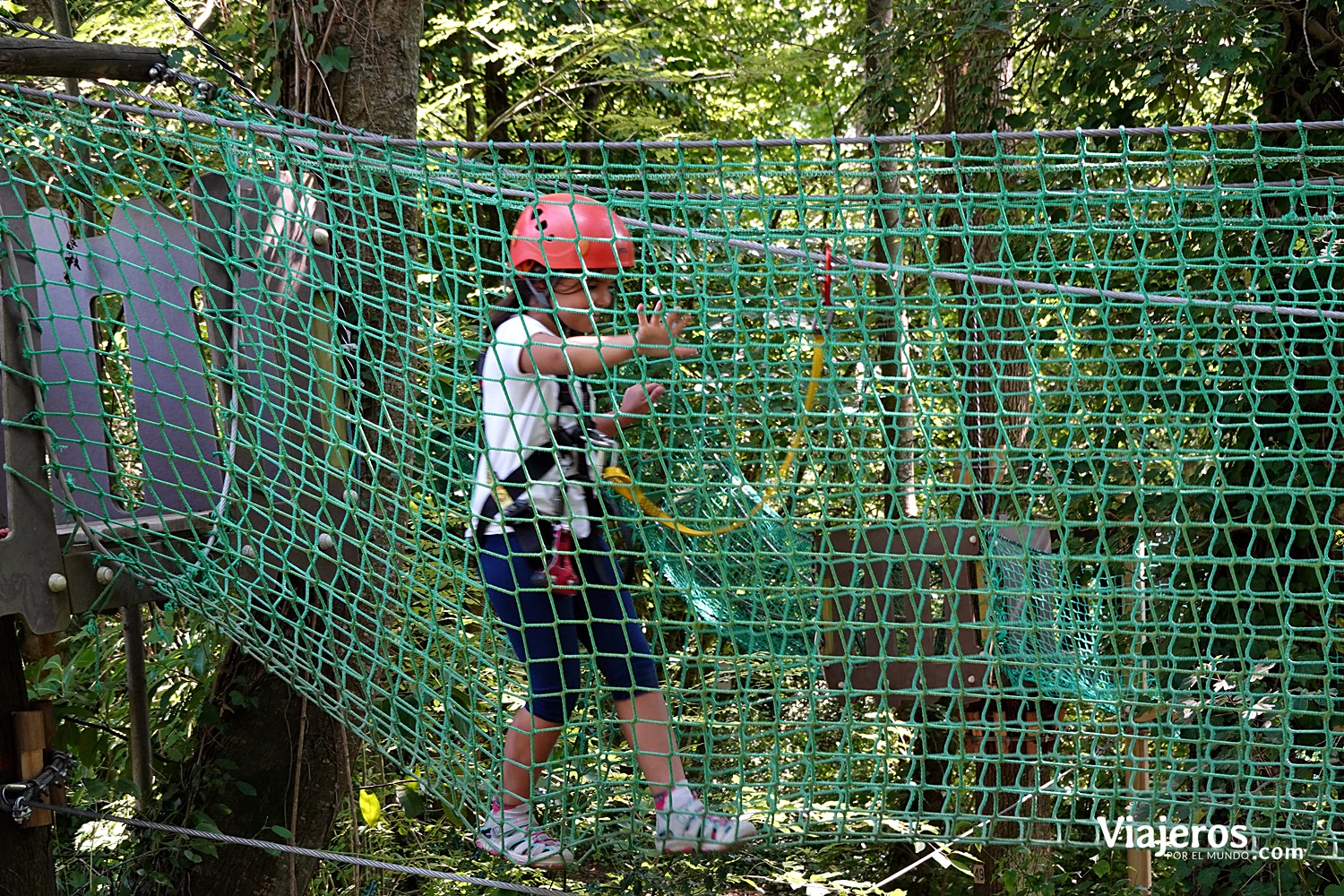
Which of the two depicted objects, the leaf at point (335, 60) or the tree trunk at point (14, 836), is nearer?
the tree trunk at point (14, 836)

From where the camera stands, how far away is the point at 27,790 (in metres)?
2.41

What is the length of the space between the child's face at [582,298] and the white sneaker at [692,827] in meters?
0.76

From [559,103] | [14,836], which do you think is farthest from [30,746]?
[559,103]

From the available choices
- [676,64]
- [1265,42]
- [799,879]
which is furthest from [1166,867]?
[676,64]

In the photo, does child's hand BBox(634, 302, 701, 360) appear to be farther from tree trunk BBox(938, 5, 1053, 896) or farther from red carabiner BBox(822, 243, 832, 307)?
tree trunk BBox(938, 5, 1053, 896)

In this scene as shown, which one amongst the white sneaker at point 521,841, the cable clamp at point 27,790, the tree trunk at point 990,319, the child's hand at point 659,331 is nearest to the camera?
the child's hand at point 659,331

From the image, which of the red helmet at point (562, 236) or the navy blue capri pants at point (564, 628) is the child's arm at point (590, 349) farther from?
the navy blue capri pants at point (564, 628)

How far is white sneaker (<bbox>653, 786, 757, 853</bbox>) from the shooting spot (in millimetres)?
1937

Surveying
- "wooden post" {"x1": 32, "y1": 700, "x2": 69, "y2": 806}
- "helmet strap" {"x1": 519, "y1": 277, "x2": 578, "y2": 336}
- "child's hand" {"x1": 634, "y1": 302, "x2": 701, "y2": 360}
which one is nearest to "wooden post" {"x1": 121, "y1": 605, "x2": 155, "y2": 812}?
"wooden post" {"x1": 32, "y1": 700, "x2": 69, "y2": 806}

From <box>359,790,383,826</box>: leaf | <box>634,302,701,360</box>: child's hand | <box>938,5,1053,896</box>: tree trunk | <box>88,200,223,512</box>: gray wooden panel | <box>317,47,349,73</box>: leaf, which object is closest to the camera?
<box>634,302,701,360</box>: child's hand

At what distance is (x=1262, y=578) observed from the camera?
3199mm

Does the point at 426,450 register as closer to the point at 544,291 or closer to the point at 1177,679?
the point at 544,291

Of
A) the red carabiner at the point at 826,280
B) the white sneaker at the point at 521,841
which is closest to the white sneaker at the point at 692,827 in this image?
the white sneaker at the point at 521,841

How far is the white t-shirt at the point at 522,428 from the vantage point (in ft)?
6.34
